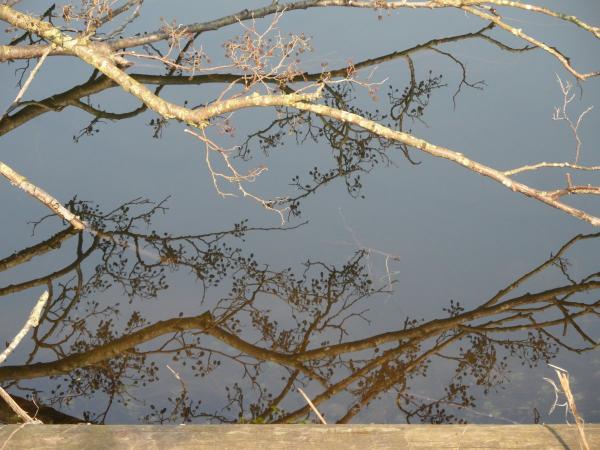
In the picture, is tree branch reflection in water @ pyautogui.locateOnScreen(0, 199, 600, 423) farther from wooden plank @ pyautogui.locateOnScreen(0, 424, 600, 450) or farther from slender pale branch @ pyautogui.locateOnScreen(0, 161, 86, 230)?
wooden plank @ pyautogui.locateOnScreen(0, 424, 600, 450)

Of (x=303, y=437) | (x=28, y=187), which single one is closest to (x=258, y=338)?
(x=28, y=187)

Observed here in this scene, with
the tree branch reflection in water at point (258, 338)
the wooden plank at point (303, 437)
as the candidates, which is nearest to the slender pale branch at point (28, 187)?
the tree branch reflection in water at point (258, 338)

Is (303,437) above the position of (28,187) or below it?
below

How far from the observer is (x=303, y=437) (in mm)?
1479

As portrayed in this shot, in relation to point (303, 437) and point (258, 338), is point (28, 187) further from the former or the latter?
point (303, 437)

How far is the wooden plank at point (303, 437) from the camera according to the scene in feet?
4.78

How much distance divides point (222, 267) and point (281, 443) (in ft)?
9.92

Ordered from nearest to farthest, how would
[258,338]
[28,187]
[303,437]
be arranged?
[303,437] → [28,187] → [258,338]

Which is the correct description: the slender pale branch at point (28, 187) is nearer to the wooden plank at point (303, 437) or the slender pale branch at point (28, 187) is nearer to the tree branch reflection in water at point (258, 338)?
the tree branch reflection in water at point (258, 338)

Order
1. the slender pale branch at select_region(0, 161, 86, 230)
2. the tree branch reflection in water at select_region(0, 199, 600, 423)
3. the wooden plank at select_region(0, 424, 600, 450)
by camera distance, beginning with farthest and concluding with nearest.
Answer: the tree branch reflection in water at select_region(0, 199, 600, 423) → the slender pale branch at select_region(0, 161, 86, 230) → the wooden plank at select_region(0, 424, 600, 450)

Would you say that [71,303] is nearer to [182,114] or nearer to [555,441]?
[182,114]

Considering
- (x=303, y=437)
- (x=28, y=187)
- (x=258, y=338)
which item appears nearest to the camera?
(x=303, y=437)

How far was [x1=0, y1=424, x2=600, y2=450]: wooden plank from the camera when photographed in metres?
1.46

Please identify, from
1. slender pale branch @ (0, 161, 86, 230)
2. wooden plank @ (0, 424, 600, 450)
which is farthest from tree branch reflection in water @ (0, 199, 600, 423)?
wooden plank @ (0, 424, 600, 450)
